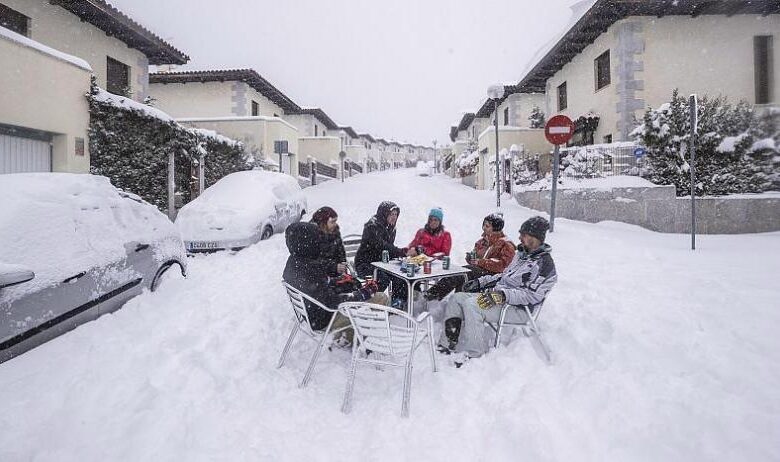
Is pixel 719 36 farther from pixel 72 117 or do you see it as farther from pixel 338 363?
pixel 72 117

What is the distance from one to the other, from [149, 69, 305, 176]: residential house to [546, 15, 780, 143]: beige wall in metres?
14.5

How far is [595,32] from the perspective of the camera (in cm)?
1490

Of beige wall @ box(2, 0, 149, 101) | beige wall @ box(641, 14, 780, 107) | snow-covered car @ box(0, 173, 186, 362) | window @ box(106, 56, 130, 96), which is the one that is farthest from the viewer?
window @ box(106, 56, 130, 96)

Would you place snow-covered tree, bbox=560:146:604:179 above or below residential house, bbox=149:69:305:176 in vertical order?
below

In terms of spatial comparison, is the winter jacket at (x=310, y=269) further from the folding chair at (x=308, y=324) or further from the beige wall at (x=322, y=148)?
the beige wall at (x=322, y=148)

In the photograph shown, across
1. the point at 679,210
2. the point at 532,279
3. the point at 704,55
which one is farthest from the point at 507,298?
the point at 704,55

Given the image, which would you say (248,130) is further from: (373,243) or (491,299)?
(491,299)

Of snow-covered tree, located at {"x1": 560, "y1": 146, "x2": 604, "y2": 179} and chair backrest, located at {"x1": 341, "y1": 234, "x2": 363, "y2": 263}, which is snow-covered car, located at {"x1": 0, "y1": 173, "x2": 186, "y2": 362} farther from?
snow-covered tree, located at {"x1": 560, "y1": 146, "x2": 604, "y2": 179}

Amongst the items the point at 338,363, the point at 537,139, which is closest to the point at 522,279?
the point at 338,363

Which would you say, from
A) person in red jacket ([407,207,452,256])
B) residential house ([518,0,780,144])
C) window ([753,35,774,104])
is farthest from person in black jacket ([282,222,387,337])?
window ([753,35,774,104])

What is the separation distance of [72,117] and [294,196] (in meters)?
5.36

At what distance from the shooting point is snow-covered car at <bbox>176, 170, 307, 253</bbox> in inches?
326

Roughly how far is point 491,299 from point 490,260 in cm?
126

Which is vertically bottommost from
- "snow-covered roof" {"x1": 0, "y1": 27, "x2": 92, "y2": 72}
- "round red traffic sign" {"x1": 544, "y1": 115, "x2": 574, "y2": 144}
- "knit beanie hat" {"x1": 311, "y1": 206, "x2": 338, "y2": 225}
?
"knit beanie hat" {"x1": 311, "y1": 206, "x2": 338, "y2": 225}
